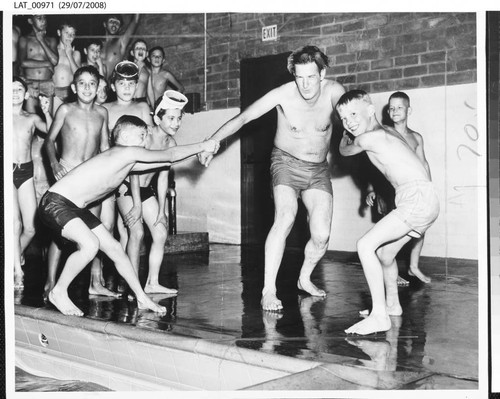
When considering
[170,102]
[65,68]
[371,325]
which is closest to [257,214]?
[65,68]

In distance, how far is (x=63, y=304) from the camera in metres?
3.15

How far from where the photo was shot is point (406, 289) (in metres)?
3.70

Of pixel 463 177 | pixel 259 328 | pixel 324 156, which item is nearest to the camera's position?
pixel 259 328

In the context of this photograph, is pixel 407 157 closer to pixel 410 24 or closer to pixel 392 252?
pixel 392 252

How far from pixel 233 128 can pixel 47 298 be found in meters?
1.41

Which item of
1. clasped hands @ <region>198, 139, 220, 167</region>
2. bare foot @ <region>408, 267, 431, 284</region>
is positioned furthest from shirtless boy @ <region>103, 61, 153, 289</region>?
bare foot @ <region>408, 267, 431, 284</region>

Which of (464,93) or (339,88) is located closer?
(339,88)

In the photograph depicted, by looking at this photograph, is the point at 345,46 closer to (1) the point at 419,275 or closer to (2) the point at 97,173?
(1) the point at 419,275

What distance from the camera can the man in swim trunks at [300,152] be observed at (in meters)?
3.34

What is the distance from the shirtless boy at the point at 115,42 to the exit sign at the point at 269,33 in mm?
1155

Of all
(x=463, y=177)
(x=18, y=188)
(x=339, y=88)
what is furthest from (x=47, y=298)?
(x=463, y=177)

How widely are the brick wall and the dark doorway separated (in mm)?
126

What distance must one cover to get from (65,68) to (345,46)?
2.33m

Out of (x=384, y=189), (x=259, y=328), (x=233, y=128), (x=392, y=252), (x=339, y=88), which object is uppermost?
(x=339, y=88)
